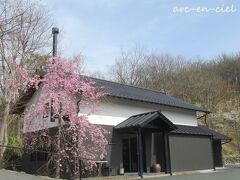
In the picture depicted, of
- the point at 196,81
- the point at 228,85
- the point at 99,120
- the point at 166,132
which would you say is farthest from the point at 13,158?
the point at 228,85

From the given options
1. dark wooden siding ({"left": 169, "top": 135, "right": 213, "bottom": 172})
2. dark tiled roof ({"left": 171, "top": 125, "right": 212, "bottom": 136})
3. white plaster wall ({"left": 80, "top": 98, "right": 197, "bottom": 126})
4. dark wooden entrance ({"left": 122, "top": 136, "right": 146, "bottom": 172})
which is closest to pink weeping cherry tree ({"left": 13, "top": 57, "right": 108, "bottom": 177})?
white plaster wall ({"left": 80, "top": 98, "right": 197, "bottom": 126})

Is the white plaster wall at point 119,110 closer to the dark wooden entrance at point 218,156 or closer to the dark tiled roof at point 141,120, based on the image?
the dark tiled roof at point 141,120

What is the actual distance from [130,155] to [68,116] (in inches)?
219

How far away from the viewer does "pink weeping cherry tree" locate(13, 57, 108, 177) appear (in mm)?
16109

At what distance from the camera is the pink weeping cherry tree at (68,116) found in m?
16.1

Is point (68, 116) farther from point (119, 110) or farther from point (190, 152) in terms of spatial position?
point (190, 152)

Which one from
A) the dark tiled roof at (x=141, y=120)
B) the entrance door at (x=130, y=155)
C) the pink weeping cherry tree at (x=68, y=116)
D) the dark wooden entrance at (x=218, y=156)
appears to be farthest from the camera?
the dark wooden entrance at (x=218, y=156)

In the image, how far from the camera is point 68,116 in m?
16.2

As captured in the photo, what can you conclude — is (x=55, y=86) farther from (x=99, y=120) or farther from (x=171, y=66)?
(x=171, y=66)

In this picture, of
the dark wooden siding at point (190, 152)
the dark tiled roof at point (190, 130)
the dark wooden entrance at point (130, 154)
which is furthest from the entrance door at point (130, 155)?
the dark tiled roof at point (190, 130)

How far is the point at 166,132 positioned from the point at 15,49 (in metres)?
12.8

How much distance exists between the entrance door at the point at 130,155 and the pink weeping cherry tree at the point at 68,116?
8.82 feet

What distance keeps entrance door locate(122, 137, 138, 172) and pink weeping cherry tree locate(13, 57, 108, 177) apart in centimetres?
269

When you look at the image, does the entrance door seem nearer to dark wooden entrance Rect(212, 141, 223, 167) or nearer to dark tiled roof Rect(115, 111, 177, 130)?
A: dark tiled roof Rect(115, 111, 177, 130)
